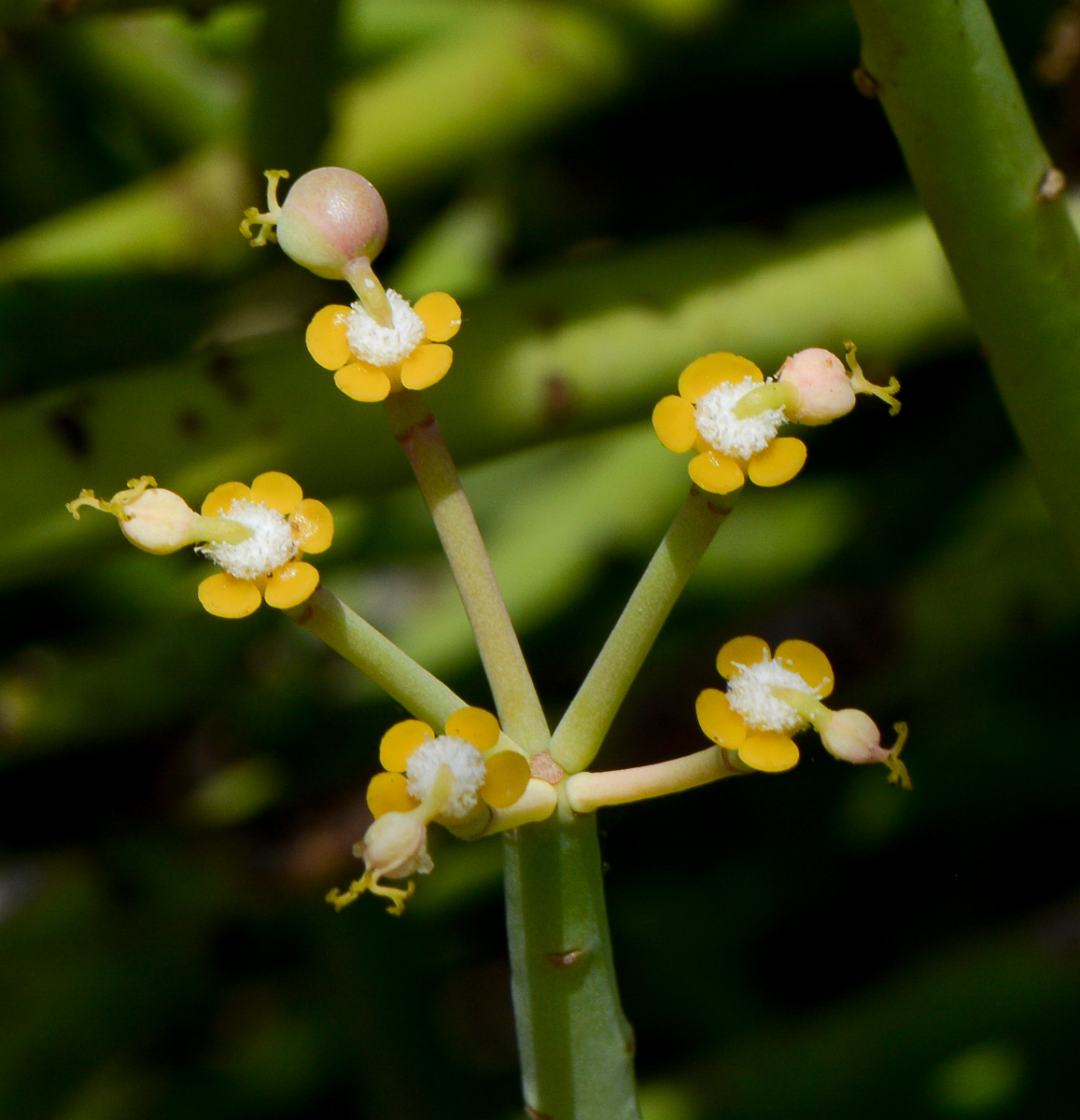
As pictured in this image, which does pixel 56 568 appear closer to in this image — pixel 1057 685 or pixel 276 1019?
pixel 276 1019

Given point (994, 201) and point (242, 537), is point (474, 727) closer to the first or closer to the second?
point (242, 537)

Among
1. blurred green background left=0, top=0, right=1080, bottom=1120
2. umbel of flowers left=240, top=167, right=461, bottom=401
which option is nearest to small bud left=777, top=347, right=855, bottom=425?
umbel of flowers left=240, top=167, right=461, bottom=401

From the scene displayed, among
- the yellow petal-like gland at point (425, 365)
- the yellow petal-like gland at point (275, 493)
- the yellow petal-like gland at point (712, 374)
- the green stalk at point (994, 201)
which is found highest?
the green stalk at point (994, 201)

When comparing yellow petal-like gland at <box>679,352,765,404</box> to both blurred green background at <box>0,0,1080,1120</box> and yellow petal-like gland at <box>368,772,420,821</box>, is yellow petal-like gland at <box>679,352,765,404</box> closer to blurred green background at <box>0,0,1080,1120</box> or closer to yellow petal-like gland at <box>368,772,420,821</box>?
yellow petal-like gland at <box>368,772,420,821</box>

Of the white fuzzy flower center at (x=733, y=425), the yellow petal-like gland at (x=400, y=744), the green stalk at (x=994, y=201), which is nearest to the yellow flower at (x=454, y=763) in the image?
the yellow petal-like gland at (x=400, y=744)

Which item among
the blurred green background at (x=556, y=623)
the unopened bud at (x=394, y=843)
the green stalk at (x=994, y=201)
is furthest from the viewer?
the blurred green background at (x=556, y=623)

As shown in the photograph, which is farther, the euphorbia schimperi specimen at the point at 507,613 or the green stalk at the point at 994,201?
the green stalk at the point at 994,201

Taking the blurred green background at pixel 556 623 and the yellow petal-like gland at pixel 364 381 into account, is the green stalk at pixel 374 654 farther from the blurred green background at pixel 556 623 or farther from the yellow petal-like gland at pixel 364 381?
the blurred green background at pixel 556 623
